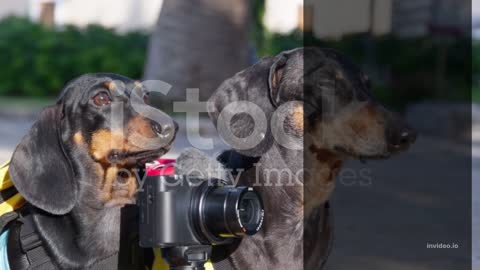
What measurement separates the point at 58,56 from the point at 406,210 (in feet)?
45.5

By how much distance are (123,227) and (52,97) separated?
16.7m

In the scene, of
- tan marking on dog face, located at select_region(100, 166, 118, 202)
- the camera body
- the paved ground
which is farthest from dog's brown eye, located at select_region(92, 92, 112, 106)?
the paved ground

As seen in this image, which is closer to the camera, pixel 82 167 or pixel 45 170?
pixel 45 170

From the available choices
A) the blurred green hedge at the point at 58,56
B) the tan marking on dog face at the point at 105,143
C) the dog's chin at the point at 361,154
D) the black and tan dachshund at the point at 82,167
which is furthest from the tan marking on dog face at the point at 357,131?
the blurred green hedge at the point at 58,56

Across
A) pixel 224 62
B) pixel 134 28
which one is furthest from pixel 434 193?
pixel 134 28

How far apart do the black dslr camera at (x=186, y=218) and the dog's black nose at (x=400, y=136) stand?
2.16 feet

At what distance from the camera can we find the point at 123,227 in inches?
144

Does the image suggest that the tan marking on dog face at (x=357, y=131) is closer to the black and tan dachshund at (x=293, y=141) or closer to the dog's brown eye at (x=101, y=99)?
the black and tan dachshund at (x=293, y=141)

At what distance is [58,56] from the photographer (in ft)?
64.9

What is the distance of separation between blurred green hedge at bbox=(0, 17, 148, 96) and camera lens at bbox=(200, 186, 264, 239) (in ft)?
53.2

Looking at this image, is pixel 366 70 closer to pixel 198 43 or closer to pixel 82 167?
pixel 198 43

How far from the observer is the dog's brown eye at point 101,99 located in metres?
3.63

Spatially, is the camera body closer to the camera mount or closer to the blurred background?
the camera mount
